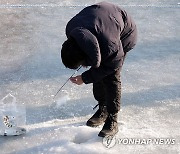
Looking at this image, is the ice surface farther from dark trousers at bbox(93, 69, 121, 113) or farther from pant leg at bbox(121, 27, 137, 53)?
pant leg at bbox(121, 27, 137, 53)

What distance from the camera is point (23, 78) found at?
3.19 metres

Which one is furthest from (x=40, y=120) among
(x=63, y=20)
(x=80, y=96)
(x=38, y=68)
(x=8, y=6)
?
(x=8, y=6)

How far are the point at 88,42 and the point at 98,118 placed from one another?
785 mm

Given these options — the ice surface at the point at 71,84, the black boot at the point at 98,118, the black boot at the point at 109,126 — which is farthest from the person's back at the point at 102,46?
the ice surface at the point at 71,84

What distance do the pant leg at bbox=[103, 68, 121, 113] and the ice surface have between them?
0.22 metres

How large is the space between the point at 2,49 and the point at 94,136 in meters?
1.46

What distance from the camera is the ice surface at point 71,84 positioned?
2541mm

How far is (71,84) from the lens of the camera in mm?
3129

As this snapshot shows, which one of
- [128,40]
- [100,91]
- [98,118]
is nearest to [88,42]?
[128,40]

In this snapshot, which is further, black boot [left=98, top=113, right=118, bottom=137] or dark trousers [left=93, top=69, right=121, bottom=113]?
black boot [left=98, top=113, right=118, bottom=137]

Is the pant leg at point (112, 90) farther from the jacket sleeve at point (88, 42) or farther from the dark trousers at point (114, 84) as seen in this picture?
the jacket sleeve at point (88, 42)

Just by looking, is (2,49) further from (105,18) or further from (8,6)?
(105,18)

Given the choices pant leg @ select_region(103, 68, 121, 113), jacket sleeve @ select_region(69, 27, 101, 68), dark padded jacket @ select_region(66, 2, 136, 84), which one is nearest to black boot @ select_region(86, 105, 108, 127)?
pant leg @ select_region(103, 68, 121, 113)

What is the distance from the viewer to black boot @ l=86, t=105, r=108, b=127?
2654 millimetres
